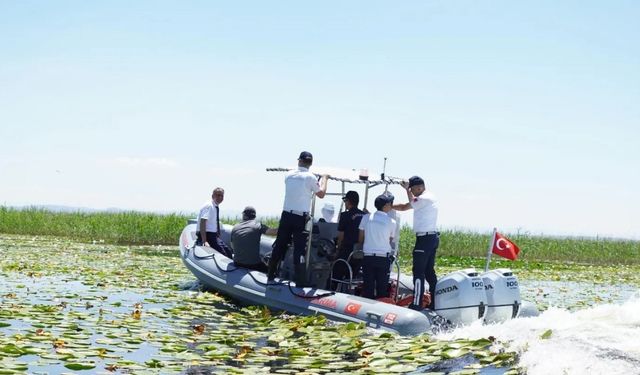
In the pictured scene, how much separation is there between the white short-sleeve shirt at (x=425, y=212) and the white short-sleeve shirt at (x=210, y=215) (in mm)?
4803

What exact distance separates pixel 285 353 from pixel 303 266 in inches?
106

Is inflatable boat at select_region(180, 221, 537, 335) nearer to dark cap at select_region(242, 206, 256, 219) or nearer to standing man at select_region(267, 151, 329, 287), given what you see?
standing man at select_region(267, 151, 329, 287)

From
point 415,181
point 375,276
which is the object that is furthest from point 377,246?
point 415,181

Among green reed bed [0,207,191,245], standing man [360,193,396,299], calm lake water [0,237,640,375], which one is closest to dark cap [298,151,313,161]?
standing man [360,193,396,299]

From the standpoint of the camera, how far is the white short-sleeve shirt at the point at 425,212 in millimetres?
10398

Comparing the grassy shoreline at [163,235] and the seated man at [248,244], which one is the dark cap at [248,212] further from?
the grassy shoreline at [163,235]

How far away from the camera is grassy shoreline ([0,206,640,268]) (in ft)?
93.4

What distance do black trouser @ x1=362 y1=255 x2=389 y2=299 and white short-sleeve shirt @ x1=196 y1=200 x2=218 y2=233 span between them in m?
4.23

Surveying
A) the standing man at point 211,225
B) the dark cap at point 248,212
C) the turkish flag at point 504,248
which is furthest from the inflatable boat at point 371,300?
the standing man at point 211,225

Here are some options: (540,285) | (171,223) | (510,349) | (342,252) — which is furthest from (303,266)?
(171,223)

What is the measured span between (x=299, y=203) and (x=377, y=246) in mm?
1343

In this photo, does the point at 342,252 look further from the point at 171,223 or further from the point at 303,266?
the point at 171,223

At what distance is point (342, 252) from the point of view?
36.6 feet

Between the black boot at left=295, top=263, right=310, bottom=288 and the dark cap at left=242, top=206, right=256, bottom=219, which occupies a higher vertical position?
the dark cap at left=242, top=206, right=256, bottom=219
